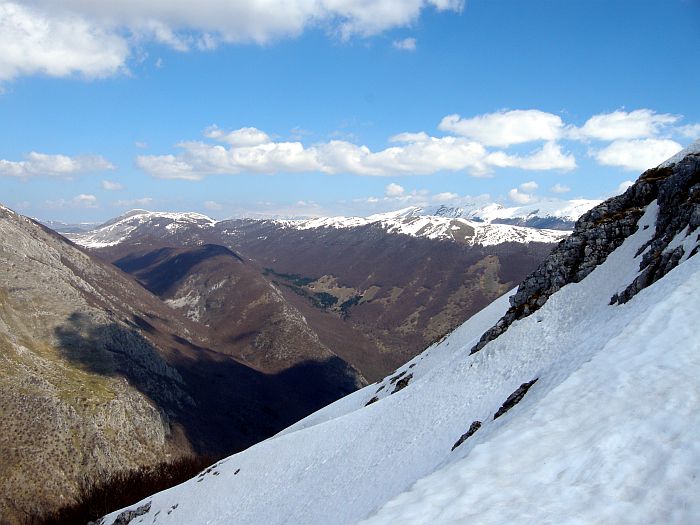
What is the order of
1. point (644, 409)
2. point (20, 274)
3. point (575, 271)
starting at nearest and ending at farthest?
point (644, 409) → point (575, 271) → point (20, 274)

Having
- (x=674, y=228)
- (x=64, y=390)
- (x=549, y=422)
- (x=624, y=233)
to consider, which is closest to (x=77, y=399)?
(x=64, y=390)

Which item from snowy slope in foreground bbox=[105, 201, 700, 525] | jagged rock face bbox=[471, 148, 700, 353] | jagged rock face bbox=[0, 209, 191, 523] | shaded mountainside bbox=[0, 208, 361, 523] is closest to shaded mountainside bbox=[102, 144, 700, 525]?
snowy slope in foreground bbox=[105, 201, 700, 525]

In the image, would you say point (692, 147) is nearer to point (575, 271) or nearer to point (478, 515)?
point (575, 271)

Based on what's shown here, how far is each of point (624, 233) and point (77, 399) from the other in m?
125

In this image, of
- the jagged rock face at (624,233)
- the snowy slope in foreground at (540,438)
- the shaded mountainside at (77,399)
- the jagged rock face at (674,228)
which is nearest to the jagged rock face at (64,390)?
the shaded mountainside at (77,399)

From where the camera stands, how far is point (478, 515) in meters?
11.1

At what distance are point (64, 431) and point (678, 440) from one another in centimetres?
12211

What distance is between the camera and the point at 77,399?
4375 inches

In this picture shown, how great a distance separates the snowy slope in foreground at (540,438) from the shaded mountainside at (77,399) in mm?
67669

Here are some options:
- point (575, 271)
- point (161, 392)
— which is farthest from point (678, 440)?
point (161, 392)

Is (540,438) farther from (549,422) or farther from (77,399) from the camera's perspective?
(77,399)

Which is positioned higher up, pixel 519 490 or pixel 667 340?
pixel 667 340

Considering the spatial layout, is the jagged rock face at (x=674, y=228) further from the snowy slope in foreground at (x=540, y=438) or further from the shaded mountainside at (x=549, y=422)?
the snowy slope in foreground at (x=540, y=438)

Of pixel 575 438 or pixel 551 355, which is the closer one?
pixel 575 438
